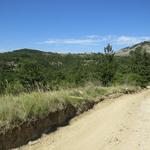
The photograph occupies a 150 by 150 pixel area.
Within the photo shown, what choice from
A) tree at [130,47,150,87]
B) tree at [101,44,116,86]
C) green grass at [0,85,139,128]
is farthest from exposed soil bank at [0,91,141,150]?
tree at [130,47,150,87]

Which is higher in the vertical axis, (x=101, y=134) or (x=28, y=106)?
(x=28, y=106)

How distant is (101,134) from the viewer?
11188 millimetres

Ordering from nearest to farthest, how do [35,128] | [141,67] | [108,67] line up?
[35,128], [108,67], [141,67]

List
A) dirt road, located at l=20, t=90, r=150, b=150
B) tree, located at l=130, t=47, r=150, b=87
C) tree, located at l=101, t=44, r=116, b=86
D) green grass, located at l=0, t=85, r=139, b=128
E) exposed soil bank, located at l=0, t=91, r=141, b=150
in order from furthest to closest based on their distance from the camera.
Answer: tree, located at l=130, t=47, r=150, b=87
tree, located at l=101, t=44, r=116, b=86
green grass, located at l=0, t=85, r=139, b=128
dirt road, located at l=20, t=90, r=150, b=150
exposed soil bank, located at l=0, t=91, r=141, b=150

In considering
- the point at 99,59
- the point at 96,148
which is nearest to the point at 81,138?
the point at 96,148

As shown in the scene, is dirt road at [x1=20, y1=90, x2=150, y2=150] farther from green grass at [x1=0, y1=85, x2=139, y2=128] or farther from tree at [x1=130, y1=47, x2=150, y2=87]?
tree at [x1=130, y1=47, x2=150, y2=87]

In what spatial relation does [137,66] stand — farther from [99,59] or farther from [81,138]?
[81,138]

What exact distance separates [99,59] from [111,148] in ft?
117

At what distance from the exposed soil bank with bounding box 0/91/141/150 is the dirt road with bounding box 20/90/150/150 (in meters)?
0.27

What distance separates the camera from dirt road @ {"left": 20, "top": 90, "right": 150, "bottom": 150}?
965 cm

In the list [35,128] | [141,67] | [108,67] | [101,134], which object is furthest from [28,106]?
[141,67]

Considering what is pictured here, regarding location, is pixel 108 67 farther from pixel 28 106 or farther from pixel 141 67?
pixel 28 106

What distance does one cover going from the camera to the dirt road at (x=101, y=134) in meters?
9.65

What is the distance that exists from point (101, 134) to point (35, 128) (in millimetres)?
2223
